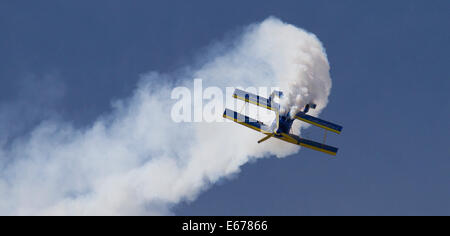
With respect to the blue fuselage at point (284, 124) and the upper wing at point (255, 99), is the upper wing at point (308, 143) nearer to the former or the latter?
the blue fuselage at point (284, 124)

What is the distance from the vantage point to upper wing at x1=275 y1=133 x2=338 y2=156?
234ft

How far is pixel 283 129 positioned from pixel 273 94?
3592mm

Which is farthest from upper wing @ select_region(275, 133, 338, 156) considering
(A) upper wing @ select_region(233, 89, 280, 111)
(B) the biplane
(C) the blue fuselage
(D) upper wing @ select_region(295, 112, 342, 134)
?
(A) upper wing @ select_region(233, 89, 280, 111)

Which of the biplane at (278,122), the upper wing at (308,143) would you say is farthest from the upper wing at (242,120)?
the upper wing at (308,143)

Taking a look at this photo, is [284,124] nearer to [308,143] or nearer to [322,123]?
[308,143]

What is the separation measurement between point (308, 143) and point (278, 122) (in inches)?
187

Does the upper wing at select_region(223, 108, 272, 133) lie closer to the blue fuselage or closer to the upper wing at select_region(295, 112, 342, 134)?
the blue fuselage
